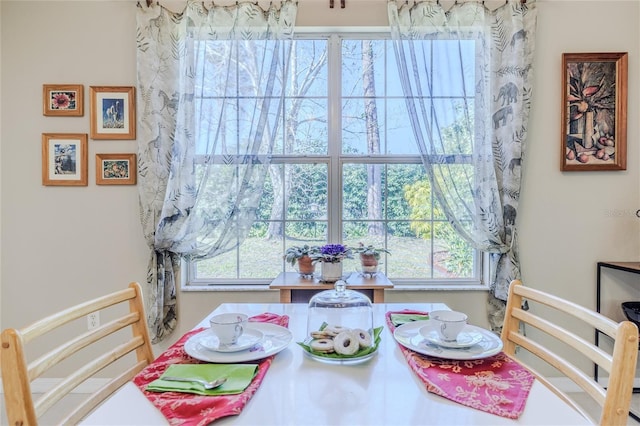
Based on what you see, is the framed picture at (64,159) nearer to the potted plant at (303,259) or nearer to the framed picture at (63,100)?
the framed picture at (63,100)

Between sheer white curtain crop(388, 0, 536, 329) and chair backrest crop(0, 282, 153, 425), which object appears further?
sheer white curtain crop(388, 0, 536, 329)

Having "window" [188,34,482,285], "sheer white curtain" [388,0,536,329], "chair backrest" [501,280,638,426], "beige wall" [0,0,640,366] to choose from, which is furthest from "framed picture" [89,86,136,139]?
"chair backrest" [501,280,638,426]

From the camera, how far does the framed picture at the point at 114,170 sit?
7.43 ft

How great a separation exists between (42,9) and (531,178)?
3170 millimetres

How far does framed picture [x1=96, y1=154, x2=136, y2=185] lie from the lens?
227cm

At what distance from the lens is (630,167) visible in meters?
2.28

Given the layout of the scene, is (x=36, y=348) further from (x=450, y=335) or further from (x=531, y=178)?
(x=531, y=178)

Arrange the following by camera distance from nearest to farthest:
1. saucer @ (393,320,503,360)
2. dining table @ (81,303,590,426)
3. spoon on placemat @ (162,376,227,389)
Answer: dining table @ (81,303,590,426) < spoon on placemat @ (162,376,227,389) < saucer @ (393,320,503,360)

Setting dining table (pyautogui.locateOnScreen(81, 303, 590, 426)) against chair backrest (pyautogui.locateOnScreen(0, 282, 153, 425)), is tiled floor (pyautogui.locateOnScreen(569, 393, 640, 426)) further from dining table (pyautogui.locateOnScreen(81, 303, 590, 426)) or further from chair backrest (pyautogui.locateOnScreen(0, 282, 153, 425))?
chair backrest (pyautogui.locateOnScreen(0, 282, 153, 425))

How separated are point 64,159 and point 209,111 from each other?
955mm

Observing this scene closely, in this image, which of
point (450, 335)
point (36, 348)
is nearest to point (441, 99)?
point (450, 335)

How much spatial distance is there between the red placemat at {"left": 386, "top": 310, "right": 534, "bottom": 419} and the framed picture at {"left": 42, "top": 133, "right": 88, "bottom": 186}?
7.33 ft

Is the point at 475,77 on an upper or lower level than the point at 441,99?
upper

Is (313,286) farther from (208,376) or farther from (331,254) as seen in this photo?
(208,376)
